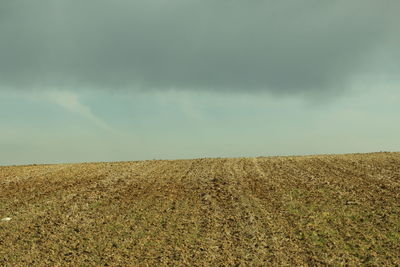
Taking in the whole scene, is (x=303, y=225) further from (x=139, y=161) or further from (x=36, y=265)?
(x=139, y=161)

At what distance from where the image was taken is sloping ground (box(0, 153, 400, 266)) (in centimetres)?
1459

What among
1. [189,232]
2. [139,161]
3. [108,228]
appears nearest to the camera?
[189,232]

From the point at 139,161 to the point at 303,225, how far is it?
2889 centimetres

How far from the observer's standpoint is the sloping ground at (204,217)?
574 inches

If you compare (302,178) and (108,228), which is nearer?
(108,228)

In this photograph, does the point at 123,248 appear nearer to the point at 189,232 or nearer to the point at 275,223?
the point at 189,232

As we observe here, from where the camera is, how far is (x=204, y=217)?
19.2 metres

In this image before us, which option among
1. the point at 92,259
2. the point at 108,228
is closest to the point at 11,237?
the point at 108,228

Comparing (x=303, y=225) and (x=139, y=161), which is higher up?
(x=139, y=161)

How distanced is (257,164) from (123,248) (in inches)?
1001

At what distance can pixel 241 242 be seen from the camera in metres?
15.6

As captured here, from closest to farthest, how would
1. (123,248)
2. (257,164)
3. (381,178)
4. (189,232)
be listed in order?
(123,248)
(189,232)
(381,178)
(257,164)

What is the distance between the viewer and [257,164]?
39.2m

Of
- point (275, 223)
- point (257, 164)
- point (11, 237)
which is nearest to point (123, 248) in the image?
point (11, 237)
